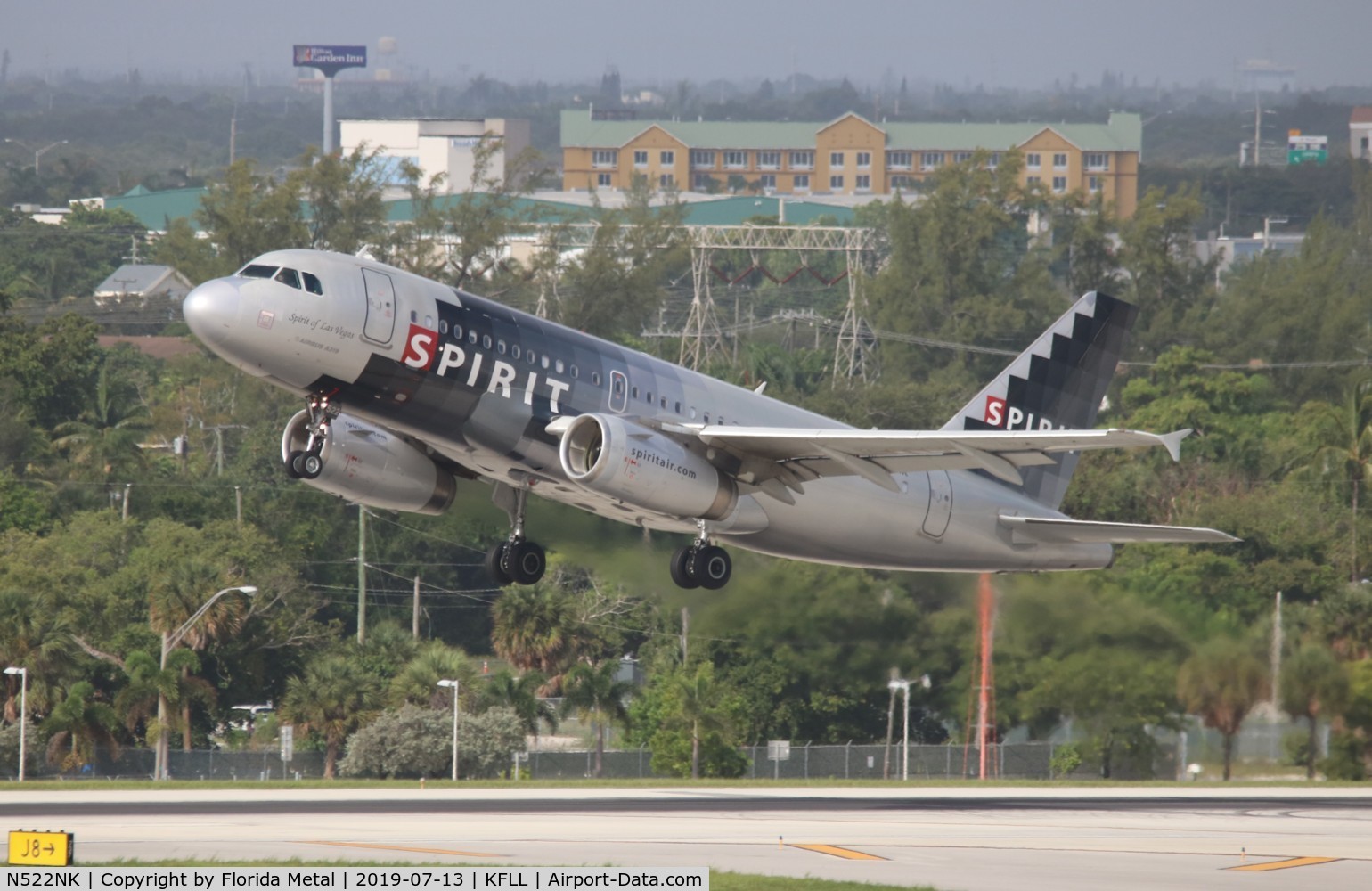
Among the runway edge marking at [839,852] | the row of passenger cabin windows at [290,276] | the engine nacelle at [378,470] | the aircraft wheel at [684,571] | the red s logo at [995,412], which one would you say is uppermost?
the row of passenger cabin windows at [290,276]

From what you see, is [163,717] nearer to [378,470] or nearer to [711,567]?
[378,470]

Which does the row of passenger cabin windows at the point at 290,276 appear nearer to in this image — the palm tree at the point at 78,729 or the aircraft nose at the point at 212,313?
the aircraft nose at the point at 212,313

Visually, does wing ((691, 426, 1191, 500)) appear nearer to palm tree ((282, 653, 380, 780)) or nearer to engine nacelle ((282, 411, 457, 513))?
engine nacelle ((282, 411, 457, 513))

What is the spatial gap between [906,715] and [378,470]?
2649 centimetres

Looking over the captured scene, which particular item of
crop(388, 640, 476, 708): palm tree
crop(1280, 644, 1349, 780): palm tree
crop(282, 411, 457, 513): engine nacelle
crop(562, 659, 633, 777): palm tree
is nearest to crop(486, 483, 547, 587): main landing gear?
crop(282, 411, 457, 513): engine nacelle

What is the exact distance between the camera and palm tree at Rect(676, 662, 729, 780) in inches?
2940

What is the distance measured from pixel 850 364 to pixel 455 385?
105355 mm

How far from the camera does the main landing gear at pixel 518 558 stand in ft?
141

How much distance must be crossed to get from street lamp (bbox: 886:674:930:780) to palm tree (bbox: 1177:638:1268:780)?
655 centimetres

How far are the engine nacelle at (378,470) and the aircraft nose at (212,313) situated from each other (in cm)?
492

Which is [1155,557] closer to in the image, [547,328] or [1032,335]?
[547,328]

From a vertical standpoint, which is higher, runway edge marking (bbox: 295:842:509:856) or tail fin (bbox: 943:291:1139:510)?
tail fin (bbox: 943:291:1139:510)

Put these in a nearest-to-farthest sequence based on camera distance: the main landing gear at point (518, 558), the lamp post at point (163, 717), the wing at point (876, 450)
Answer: the wing at point (876, 450), the main landing gear at point (518, 558), the lamp post at point (163, 717)

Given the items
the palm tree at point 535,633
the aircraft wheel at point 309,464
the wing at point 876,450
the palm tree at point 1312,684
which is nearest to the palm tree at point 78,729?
the palm tree at point 535,633
